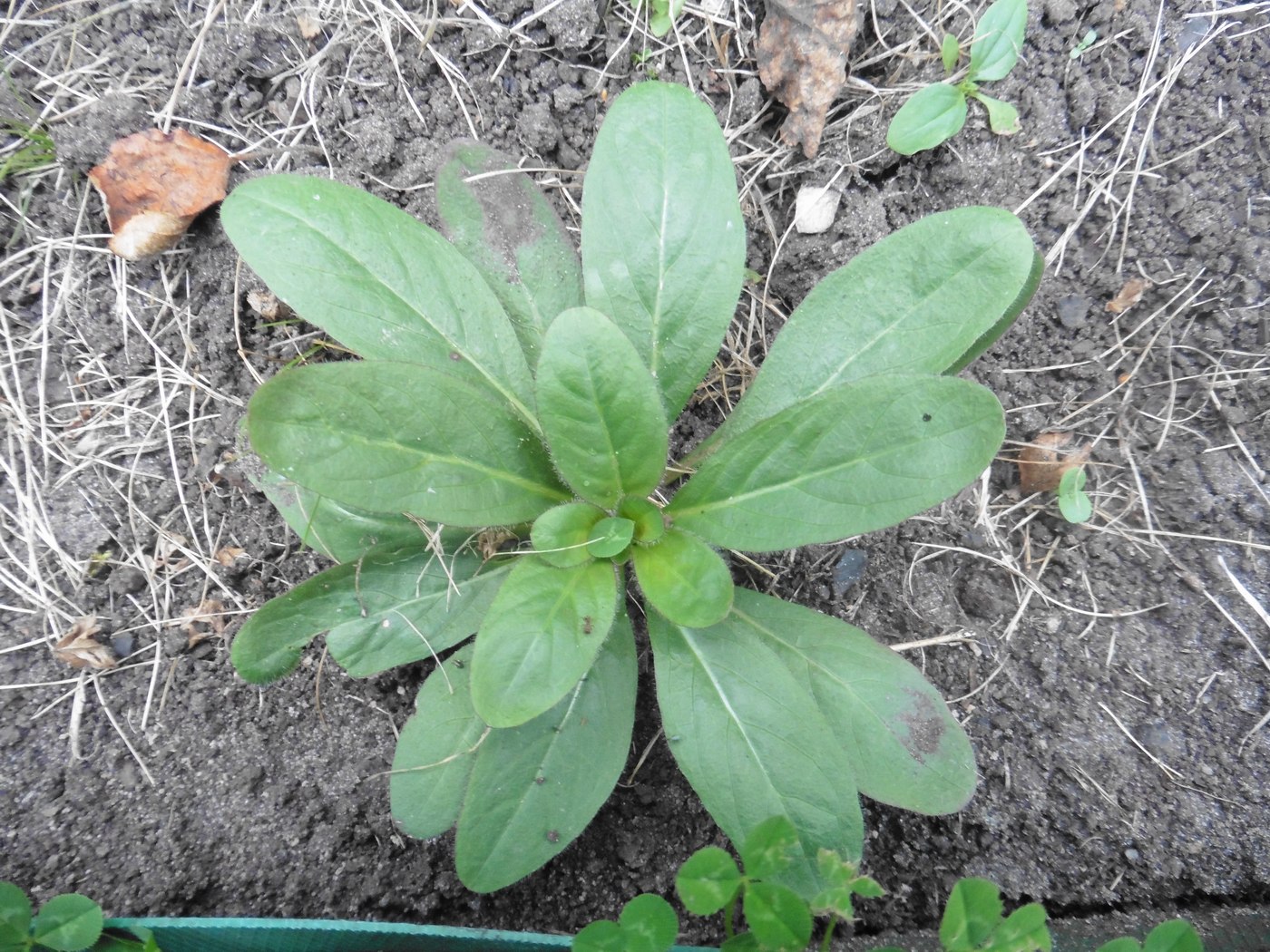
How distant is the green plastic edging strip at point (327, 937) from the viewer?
160 centimetres

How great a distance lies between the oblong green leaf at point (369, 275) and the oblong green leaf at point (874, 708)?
2.82 ft

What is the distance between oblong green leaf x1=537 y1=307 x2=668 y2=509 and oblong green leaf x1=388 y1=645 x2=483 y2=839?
0.55m

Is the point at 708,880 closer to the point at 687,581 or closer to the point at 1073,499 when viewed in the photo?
the point at 687,581

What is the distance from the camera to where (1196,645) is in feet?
6.67

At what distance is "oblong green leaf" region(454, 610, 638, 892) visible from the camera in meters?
1.58

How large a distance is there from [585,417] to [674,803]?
1017 mm

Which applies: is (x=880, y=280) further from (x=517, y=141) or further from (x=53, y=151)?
(x=53, y=151)

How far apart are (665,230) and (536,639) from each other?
3.03 ft

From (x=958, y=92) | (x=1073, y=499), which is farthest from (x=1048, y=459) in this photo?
(x=958, y=92)

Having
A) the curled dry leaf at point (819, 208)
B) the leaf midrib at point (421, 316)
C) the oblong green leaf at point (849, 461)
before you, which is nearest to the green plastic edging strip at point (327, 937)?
the oblong green leaf at point (849, 461)

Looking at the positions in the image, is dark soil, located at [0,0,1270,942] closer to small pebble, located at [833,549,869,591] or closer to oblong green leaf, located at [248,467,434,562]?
small pebble, located at [833,549,869,591]

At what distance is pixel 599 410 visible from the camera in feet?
5.04

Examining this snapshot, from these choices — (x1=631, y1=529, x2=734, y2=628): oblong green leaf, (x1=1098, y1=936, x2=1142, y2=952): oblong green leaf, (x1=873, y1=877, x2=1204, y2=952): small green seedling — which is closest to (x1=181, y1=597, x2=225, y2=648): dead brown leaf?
(x1=631, y1=529, x2=734, y2=628): oblong green leaf

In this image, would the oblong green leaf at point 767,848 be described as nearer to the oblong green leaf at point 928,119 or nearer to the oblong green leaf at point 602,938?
the oblong green leaf at point 602,938
